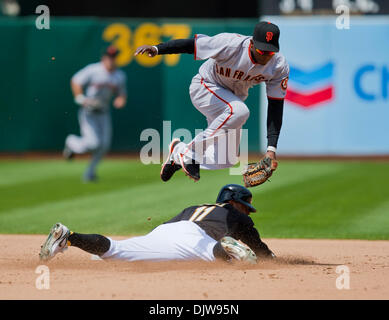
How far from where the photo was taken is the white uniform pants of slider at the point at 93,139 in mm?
12945

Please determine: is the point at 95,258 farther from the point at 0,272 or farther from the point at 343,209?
the point at 343,209

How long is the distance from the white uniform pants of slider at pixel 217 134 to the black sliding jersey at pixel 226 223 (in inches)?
28.8

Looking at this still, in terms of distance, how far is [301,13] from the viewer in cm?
1588

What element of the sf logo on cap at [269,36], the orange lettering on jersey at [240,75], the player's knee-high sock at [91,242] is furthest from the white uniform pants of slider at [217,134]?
the player's knee-high sock at [91,242]

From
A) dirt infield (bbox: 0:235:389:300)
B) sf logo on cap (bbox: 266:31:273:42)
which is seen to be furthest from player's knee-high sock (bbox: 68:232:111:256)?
sf logo on cap (bbox: 266:31:273:42)

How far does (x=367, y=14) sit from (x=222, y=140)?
10082 millimetres

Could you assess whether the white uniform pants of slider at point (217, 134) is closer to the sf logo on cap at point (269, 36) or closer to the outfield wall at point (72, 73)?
the sf logo on cap at point (269, 36)

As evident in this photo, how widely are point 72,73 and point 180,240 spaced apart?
10682 mm

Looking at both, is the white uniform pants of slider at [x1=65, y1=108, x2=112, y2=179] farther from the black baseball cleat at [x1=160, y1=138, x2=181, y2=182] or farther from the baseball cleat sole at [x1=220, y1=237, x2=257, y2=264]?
the baseball cleat sole at [x1=220, y1=237, x2=257, y2=264]

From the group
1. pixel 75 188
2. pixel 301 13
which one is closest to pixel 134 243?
pixel 75 188

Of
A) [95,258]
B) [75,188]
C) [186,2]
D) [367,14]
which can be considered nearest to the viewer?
[95,258]

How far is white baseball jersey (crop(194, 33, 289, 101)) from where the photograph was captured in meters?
6.28

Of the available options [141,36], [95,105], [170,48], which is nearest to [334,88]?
[141,36]

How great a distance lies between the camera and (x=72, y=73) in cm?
1585
